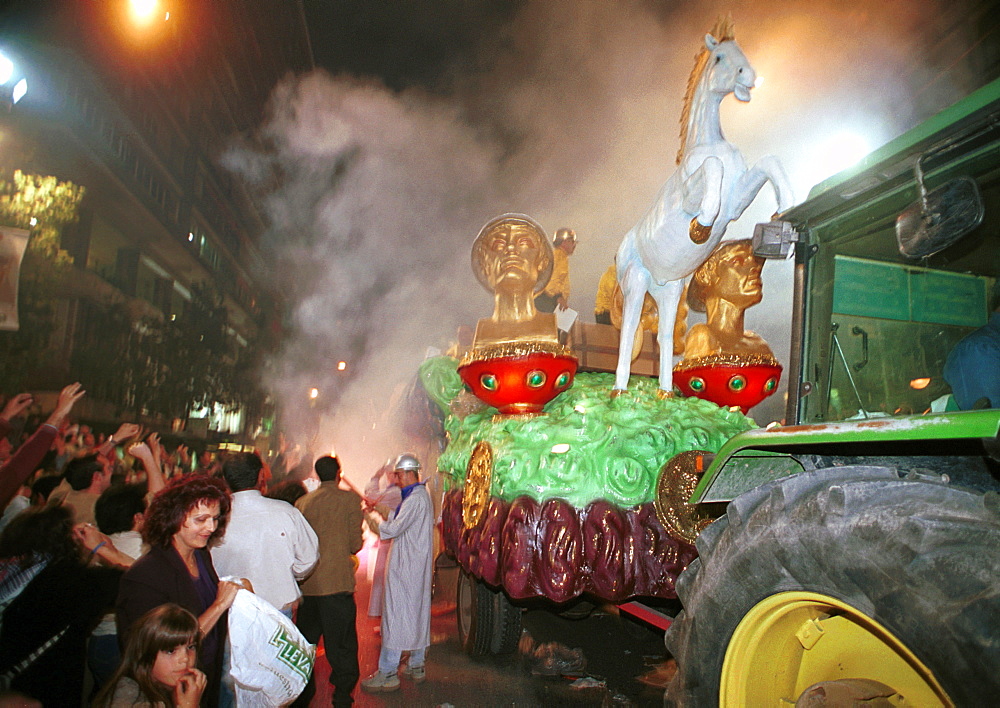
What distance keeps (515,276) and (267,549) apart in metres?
2.50

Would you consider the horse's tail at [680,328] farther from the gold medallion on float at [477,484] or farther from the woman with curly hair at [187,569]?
the woman with curly hair at [187,569]

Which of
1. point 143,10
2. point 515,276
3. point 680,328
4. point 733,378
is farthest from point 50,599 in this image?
point 143,10

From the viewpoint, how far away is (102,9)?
647 centimetres

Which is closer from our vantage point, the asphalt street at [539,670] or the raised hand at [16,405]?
the asphalt street at [539,670]

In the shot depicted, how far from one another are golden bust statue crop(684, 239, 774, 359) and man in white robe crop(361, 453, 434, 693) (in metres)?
2.41

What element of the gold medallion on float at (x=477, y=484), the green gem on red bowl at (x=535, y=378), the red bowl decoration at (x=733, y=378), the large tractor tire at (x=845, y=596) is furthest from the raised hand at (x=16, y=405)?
the red bowl decoration at (x=733, y=378)

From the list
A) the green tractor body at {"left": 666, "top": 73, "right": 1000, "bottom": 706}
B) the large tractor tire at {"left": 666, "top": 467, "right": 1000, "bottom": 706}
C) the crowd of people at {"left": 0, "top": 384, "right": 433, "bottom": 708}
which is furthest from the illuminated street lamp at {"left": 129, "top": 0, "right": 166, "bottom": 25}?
the large tractor tire at {"left": 666, "top": 467, "right": 1000, "bottom": 706}

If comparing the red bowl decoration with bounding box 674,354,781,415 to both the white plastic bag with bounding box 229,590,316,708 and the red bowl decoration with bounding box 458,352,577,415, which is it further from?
the white plastic bag with bounding box 229,590,316,708

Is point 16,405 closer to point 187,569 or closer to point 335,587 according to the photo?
point 335,587

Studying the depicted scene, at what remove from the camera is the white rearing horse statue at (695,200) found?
3252 mm

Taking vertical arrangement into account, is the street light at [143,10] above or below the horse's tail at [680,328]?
above

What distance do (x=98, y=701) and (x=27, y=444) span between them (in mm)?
1908

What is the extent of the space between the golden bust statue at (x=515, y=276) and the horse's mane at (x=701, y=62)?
121cm

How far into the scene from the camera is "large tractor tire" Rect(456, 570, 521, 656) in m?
4.51
